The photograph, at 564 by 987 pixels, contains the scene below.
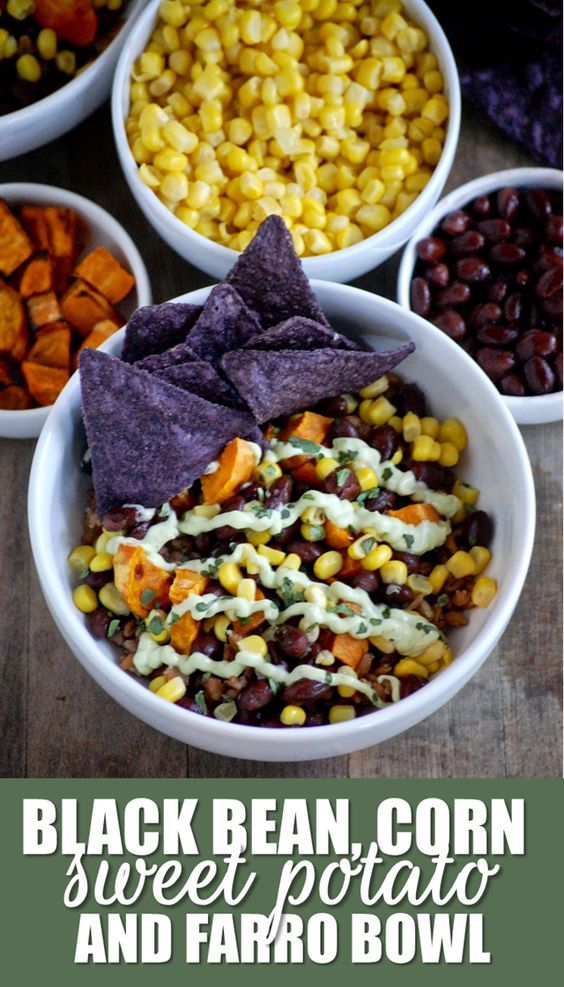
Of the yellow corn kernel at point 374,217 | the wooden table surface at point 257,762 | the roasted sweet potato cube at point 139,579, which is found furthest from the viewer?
the yellow corn kernel at point 374,217

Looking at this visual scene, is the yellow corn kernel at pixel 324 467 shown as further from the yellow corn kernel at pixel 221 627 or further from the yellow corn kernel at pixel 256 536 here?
the yellow corn kernel at pixel 221 627

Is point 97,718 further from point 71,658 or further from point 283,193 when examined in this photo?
point 283,193

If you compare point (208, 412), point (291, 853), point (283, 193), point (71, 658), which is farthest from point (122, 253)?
point (291, 853)

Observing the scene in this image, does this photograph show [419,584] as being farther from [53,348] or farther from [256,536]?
[53,348]

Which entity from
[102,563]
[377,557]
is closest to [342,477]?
[377,557]

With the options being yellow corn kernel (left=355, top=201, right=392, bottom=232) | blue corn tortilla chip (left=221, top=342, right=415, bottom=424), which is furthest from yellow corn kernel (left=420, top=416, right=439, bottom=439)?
yellow corn kernel (left=355, top=201, right=392, bottom=232)

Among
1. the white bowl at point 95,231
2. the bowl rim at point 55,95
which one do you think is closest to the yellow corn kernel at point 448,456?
the white bowl at point 95,231
